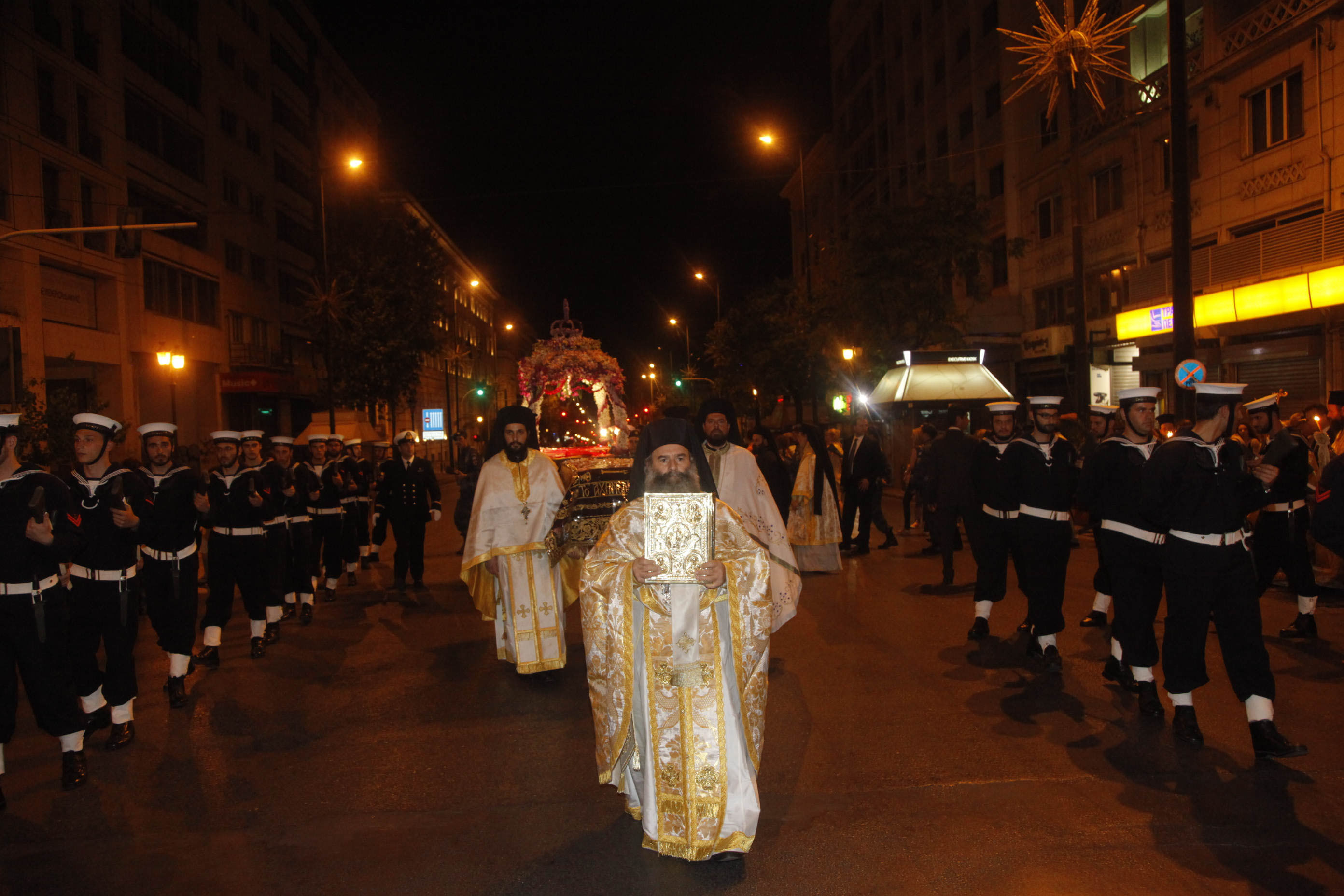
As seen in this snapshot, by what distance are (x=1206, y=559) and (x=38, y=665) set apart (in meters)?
6.44

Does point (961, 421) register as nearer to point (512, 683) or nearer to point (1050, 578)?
point (1050, 578)

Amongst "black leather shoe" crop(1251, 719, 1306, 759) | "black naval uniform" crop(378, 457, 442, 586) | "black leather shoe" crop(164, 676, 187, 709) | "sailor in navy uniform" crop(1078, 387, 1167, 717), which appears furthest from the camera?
"black naval uniform" crop(378, 457, 442, 586)

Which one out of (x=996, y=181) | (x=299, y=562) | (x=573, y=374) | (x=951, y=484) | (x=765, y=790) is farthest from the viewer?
(x=996, y=181)

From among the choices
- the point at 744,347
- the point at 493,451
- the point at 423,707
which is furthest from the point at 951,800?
the point at 744,347

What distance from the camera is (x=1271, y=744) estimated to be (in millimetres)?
5324

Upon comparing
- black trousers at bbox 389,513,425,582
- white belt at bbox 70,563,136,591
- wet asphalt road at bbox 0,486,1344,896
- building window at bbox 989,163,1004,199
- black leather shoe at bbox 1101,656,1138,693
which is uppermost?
building window at bbox 989,163,1004,199

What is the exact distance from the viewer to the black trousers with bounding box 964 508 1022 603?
328 inches

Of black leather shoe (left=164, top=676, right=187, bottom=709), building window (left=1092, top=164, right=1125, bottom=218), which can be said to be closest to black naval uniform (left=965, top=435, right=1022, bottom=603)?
black leather shoe (left=164, top=676, right=187, bottom=709)

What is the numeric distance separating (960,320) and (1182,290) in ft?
51.3

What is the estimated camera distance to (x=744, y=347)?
42062 millimetres

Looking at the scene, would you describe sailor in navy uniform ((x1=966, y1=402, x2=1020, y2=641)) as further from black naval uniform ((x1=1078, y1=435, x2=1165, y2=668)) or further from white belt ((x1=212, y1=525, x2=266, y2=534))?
white belt ((x1=212, y1=525, x2=266, y2=534))

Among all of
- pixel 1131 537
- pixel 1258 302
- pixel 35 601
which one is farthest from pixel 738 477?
pixel 1258 302

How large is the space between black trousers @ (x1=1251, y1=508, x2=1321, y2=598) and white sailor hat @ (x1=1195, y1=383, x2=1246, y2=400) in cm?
326

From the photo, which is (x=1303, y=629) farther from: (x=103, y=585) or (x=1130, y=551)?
(x=103, y=585)
